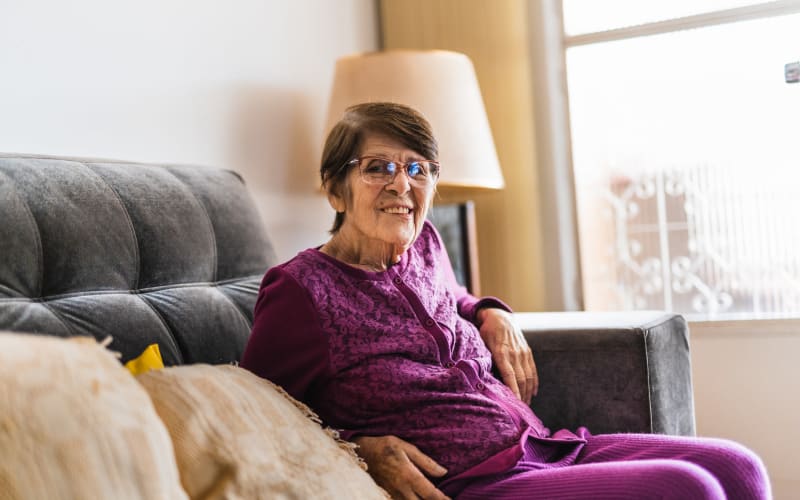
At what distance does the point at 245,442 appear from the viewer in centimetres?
107

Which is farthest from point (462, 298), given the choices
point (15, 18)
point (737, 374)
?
point (737, 374)

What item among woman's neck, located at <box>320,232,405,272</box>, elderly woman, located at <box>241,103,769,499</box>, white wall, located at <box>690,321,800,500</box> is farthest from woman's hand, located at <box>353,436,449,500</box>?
white wall, located at <box>690,321,800,500</box>

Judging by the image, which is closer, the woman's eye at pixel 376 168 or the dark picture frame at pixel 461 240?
the woman's eye at pixel 376 168

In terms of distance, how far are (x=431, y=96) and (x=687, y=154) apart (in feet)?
3.03

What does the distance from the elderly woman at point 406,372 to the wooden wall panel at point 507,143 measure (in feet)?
4.62

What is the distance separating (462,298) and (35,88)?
1013 mm

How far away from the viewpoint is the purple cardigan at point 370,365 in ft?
4.53

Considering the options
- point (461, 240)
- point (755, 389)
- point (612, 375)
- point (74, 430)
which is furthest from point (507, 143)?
point (74, 430)

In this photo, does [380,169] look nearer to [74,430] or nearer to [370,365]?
[370,365]

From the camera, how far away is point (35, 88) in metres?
1.78

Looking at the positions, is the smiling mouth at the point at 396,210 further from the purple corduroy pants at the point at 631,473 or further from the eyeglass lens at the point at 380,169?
the purple corduroy pants at the point at 631,473

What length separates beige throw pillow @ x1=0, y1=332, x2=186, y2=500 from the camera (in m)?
0.80

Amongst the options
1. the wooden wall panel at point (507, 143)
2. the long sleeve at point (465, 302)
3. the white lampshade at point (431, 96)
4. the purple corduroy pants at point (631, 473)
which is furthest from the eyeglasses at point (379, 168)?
the wooden wall panel at point (507, 143)

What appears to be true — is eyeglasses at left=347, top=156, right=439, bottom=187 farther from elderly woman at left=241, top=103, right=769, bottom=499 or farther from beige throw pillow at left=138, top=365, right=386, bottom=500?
beige throw pillow at left=138, top=365, right=386, bottom=500
